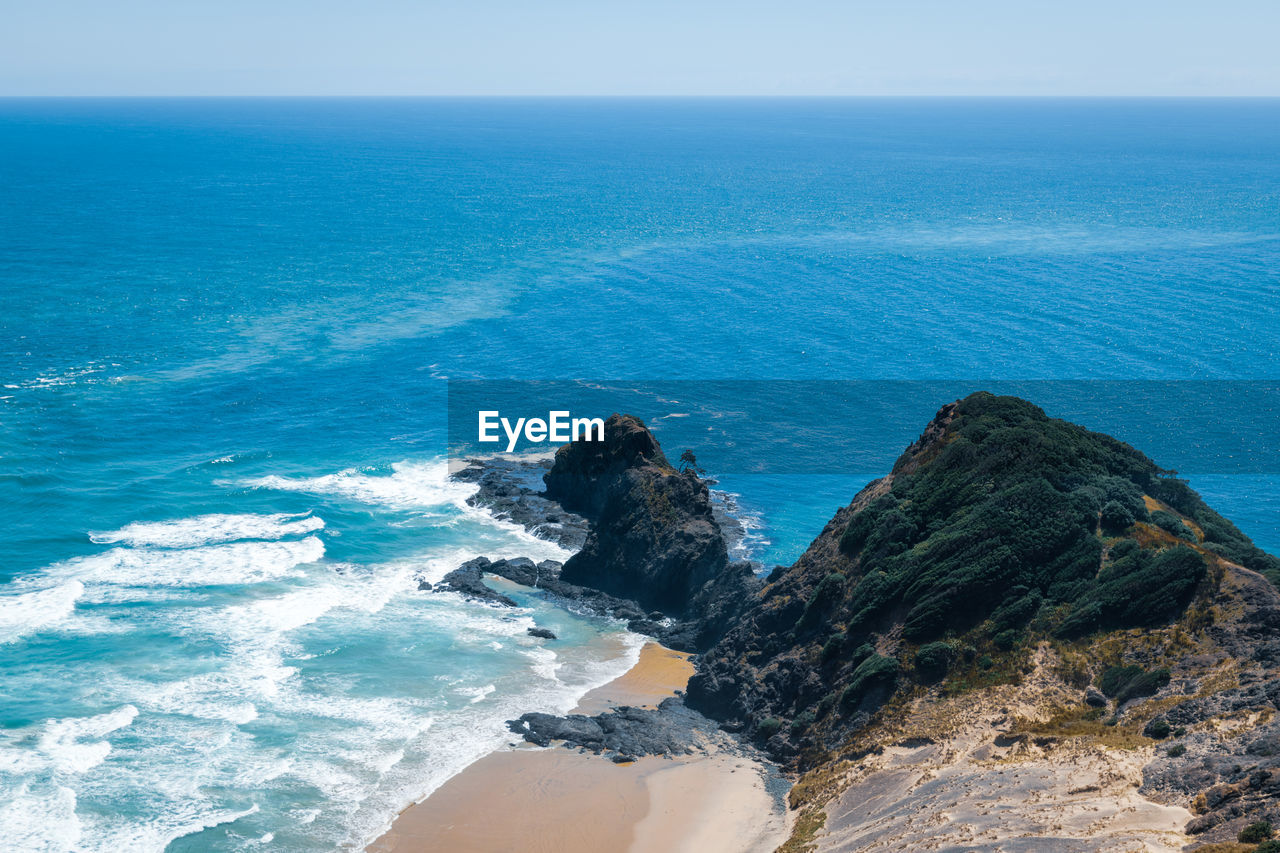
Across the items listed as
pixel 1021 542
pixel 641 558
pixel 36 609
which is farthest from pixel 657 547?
pixel 36 609

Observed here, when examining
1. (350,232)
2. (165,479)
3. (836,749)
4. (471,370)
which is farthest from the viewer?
(350,232)

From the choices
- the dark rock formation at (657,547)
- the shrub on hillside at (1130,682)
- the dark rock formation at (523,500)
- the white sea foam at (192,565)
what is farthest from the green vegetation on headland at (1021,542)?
the white sea foam at (192,565)

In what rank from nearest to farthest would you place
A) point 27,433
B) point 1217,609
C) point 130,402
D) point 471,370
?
point 1217,609, point 27,433, point 130,402, point 471,370

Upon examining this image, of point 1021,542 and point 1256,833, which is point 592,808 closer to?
point 1021,542

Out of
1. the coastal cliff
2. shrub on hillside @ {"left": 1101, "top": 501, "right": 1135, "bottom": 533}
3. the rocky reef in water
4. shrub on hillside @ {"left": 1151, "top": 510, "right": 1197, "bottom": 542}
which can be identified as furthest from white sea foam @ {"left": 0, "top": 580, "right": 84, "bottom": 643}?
shrub on hillside @ {"left": 1151, "top": 510, "right": 1197, "bottom": 542}

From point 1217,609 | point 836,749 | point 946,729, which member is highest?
point 1217,609

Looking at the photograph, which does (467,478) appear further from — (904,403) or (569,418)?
(904,403)

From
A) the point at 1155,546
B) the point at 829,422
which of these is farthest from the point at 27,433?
the point at 1155,546
